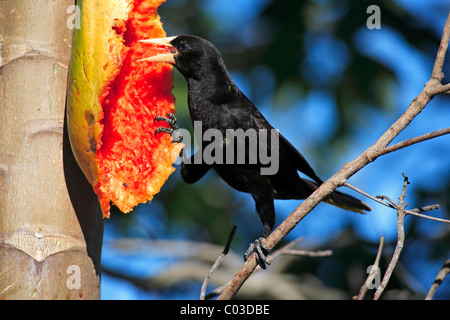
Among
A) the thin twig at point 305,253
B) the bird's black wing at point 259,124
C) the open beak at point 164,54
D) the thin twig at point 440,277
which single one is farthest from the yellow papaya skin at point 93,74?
the thin twig at point 440,277

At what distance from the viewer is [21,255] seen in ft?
5.98

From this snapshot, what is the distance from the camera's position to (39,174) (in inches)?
74.5

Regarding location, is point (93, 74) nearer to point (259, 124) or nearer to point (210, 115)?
point (210, 115)

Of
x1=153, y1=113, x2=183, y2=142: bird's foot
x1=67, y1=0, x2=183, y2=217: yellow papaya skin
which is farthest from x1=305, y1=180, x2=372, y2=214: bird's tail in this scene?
x1=67, y1=0, x2=183, y2=217: yellow papaya skin

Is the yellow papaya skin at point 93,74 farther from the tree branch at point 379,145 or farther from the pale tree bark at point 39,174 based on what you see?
the tree branch at point 379,145

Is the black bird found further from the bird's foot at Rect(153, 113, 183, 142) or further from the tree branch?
the tree branch

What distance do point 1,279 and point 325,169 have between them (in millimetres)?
4430

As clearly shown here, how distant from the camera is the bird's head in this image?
300 cm

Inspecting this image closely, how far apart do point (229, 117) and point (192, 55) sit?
1.37ft

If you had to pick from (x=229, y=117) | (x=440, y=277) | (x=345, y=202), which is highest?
(x=229, y=117)

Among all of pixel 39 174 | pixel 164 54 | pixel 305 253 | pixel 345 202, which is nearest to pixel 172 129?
pixel 164 54

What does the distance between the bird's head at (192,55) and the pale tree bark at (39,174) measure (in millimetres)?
1028
